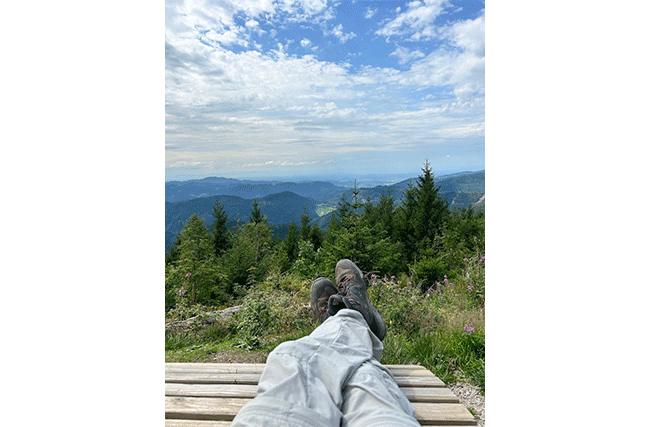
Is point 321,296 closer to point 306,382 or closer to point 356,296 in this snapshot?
point 356,296

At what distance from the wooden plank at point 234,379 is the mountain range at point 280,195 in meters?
3.18

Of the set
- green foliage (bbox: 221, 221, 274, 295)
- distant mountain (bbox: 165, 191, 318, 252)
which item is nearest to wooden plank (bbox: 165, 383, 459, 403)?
green foliage (bbox: 221, 221, 274, 295)

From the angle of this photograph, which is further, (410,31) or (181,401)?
(410,31)

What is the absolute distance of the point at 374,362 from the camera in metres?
1.00

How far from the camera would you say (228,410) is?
0.99 metres

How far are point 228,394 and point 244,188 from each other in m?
4.76

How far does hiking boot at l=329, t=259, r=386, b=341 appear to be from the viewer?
1502 mm

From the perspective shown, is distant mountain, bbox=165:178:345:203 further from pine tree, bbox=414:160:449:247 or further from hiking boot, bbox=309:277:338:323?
hiking boot, bbox=309:277:338:323

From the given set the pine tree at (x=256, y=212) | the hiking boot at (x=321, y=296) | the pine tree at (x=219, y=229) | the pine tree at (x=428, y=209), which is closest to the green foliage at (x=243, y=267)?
the pine tree at (x=219, y=229)

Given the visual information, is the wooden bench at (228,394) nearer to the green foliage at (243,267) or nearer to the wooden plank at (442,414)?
the wooden plank at (442,414)
